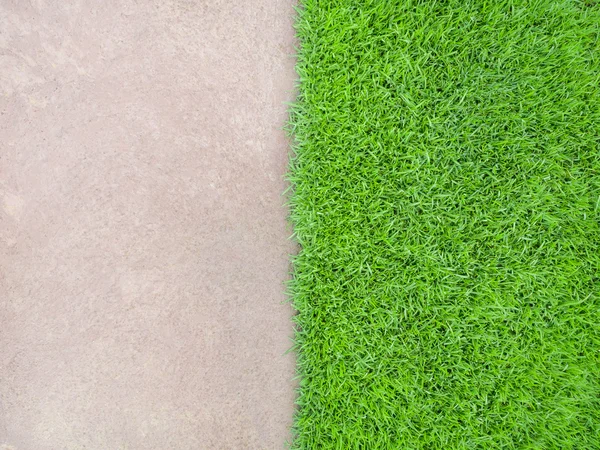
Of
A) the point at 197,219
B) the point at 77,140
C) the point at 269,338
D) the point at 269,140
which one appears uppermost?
the point at 77,140

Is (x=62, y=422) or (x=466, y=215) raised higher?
(x=466, y=215)

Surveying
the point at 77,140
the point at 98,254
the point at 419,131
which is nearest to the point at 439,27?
the point at 419,131

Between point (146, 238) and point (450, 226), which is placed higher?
point (146, 238)

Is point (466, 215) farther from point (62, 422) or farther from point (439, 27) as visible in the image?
point (62, 422)

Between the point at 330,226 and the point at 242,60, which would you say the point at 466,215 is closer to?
the point at 330,226
